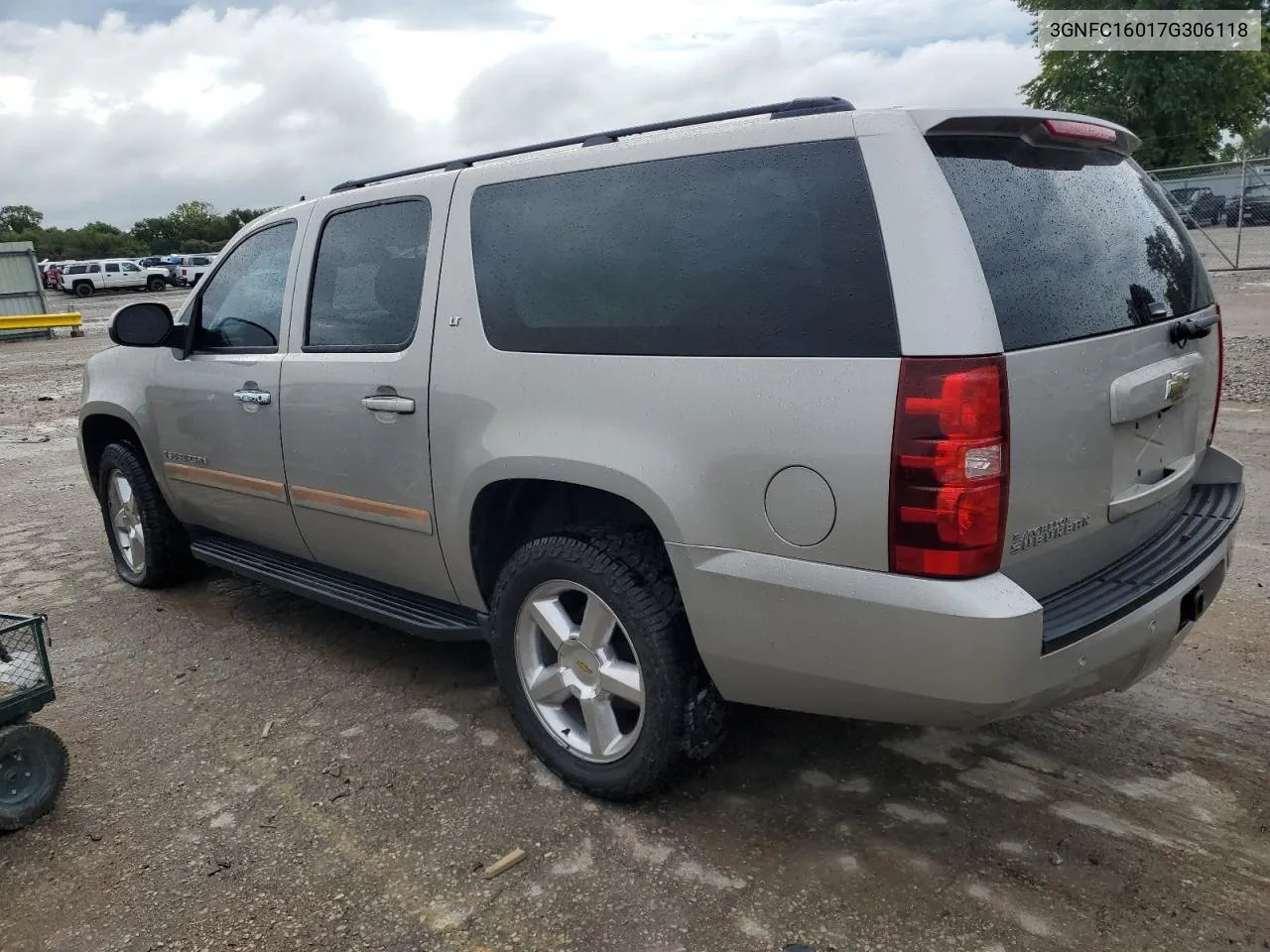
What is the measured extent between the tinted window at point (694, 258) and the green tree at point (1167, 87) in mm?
39068

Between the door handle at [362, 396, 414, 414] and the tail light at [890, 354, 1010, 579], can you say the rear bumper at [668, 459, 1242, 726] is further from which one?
the door handle at [362, 396, 414, 414]

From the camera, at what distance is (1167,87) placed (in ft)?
122

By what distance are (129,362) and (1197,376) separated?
14.6ft

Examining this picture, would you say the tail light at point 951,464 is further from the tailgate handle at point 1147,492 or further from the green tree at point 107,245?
the green tree at point 107,245

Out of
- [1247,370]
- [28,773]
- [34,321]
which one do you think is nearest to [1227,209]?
[1247,370]

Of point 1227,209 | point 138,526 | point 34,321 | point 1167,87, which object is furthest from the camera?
point 1167,87

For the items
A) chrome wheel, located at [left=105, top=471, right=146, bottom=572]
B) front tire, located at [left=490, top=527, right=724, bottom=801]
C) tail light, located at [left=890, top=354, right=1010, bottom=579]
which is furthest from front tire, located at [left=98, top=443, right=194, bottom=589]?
tail light, located at [left=890, top=354, right=1010, bottom=579]

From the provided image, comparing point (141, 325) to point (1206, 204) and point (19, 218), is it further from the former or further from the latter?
point (19, 218)

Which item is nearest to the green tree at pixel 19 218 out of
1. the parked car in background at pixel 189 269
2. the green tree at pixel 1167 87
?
the parked car in background at pixel 189 269

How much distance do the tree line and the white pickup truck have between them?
1741cm

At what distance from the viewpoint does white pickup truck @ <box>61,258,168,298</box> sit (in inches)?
1601

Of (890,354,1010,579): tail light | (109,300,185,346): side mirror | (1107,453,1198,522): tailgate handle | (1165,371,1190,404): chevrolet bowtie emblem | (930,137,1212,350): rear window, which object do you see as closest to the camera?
(890,354,1010,579): tail light

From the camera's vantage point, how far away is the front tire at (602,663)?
9.21 ft

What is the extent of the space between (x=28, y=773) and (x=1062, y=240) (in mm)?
3290
